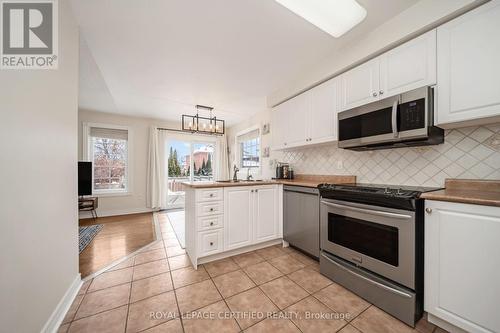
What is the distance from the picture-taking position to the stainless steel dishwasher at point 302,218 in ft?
6.92

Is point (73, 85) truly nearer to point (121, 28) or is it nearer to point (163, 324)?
point (121, 28)

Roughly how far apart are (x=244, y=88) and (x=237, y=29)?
1299 mm

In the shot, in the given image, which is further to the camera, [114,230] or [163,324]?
[114,230]

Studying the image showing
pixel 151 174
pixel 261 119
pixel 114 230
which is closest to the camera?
pixel 114 230

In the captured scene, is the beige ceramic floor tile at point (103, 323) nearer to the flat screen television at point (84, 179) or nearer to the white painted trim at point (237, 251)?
the white painted trim at point (237, 251)

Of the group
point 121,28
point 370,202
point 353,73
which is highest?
point 121,28

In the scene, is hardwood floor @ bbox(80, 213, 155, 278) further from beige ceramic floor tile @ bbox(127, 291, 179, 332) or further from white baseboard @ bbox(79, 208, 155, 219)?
beige ceramic floor tile @ bbox(127, 291, 179, 332)

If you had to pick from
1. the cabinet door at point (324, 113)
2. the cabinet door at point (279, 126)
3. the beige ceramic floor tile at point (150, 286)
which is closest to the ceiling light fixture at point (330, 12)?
the cabinet door at point (324, 113)

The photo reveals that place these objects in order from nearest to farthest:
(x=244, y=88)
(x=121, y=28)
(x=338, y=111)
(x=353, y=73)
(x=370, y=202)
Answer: (x=370, y=202) < (x=121, y=28) < (x=353, y=73) < (x=338, y=111) < (x=244, y=88)

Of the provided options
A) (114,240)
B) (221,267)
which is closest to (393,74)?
(221,267)

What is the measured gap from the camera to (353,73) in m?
1.96

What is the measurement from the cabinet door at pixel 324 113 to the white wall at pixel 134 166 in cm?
411

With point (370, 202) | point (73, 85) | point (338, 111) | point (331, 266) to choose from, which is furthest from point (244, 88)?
point (331, 266)

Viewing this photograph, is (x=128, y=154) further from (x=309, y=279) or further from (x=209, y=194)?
(x=309, y=279)
